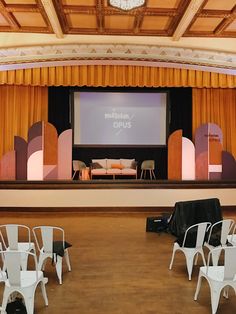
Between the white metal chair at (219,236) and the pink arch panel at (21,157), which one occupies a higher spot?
the pink arch panel at (21,157)

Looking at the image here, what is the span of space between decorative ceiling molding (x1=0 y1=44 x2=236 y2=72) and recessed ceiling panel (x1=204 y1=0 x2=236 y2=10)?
6.35ft

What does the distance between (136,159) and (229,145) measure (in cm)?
267

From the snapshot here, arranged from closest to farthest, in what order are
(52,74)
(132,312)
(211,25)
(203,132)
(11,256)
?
(11,256), (132,312), (211,25), (52,74), (203,132)

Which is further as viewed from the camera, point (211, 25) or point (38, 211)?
point (38, 211)

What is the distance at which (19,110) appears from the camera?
1027cm

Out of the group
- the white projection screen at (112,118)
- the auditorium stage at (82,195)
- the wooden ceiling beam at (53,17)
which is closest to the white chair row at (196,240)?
the auditorium stage at (82,195)

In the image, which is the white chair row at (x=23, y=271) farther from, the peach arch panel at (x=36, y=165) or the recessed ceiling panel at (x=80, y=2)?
the peach arch panel at (x=36, y=165)

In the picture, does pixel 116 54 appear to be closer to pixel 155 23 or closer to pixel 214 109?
pixel 155 23

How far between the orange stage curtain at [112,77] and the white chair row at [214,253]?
5363 mm

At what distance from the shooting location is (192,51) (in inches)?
347

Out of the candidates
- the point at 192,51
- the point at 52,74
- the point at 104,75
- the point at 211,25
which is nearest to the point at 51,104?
the point at 52,74

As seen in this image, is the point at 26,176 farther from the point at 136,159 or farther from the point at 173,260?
the point at 173,260

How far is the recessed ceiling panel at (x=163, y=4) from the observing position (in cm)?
655

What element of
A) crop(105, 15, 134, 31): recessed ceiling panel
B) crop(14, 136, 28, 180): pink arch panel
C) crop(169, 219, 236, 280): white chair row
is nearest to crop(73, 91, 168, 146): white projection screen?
crop(14, 136, 28, 180): pink arch panel
